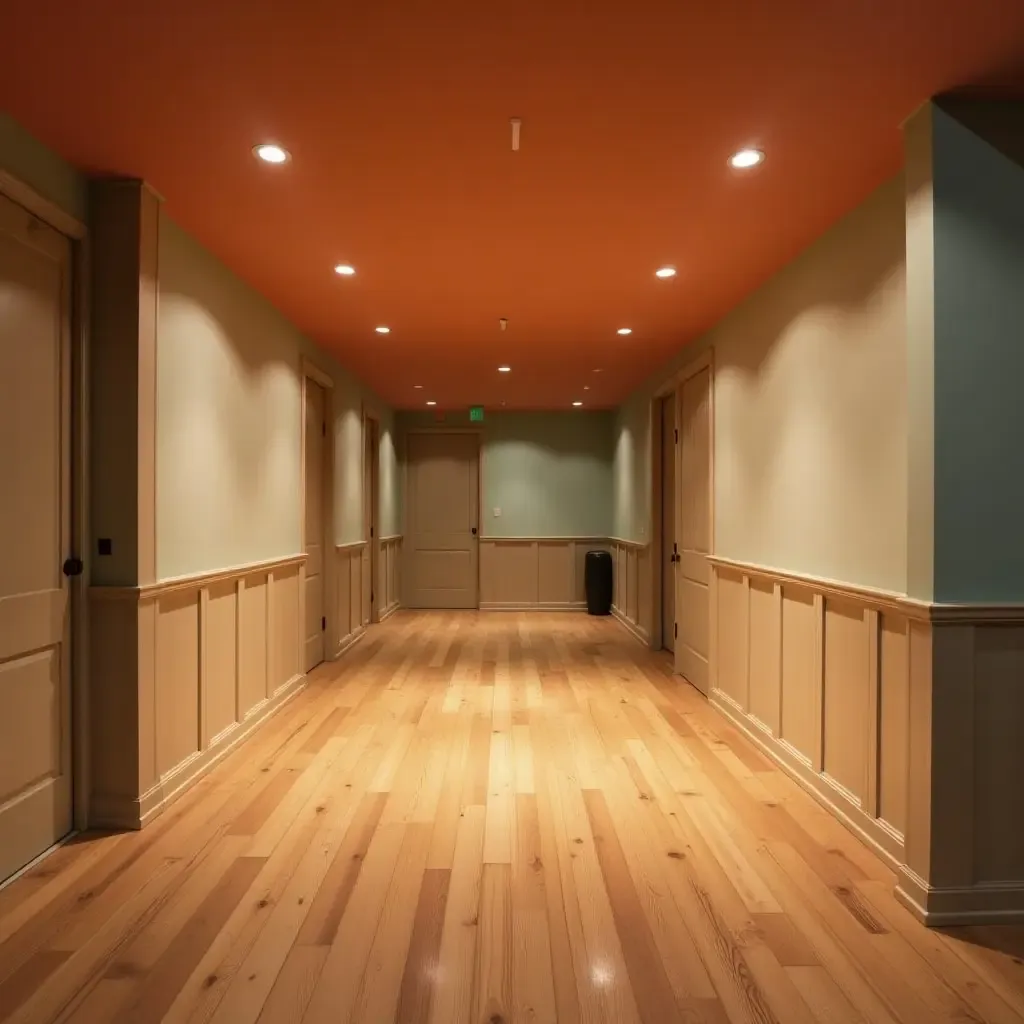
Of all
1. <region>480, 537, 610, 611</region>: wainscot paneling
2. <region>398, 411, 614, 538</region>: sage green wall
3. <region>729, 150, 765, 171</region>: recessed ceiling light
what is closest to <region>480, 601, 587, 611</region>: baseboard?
<region>480, 537, 610, 611</region>: wainscot paneling

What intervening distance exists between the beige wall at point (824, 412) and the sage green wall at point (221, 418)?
2.88 m

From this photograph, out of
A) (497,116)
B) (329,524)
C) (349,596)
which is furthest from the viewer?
(349,596)

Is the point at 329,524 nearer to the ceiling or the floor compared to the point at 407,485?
nearer to the floor

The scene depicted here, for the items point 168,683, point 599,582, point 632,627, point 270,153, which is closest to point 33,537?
point 168,683

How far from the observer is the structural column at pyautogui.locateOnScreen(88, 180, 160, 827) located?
290cm

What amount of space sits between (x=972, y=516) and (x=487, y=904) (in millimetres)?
1972

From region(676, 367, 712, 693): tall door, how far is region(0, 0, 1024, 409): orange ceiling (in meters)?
1.38

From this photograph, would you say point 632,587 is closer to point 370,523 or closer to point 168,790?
point 370,523

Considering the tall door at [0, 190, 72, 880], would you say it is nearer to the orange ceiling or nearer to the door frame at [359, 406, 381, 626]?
the orange ceiling

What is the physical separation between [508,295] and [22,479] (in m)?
2.74

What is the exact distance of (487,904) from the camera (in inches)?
93.0

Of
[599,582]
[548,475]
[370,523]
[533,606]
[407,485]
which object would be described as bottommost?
[533,606]

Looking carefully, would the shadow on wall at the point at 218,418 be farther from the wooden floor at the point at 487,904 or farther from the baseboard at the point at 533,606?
the baseboard at the point at 533,606

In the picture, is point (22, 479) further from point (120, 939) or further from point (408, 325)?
point (408, 325)
